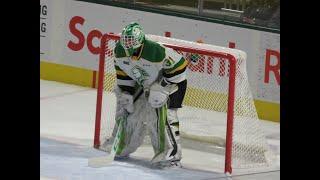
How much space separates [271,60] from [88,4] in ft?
6.63

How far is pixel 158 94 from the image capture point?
5.67m

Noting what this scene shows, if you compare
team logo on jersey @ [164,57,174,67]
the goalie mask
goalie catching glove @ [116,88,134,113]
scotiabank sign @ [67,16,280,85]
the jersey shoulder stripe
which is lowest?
goalie catching glove @ [116,88,134,113]

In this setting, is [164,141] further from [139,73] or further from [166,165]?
[139,73]

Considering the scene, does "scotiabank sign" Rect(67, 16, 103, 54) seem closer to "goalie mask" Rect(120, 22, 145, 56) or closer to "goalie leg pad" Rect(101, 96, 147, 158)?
"goalie leg pad" Rect(101, 96, 147, 158)

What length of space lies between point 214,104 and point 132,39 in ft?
2.67

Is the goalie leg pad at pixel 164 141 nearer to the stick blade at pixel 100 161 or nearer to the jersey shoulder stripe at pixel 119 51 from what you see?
the stick blade at pixel 100 161

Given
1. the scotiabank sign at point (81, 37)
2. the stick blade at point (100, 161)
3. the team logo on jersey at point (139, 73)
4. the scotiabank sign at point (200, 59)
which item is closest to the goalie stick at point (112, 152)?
the stick blade at point (100, 161)

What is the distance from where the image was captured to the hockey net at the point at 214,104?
5.80 meters

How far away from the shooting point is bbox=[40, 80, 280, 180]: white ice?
18.2 feet

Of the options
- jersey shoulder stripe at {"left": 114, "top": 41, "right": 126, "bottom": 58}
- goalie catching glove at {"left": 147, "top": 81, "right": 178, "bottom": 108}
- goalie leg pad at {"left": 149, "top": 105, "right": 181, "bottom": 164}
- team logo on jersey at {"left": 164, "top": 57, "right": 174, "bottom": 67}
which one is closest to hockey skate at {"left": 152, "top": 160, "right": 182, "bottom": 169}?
goalie leg pad at {"left": 149, "top": 105, "right": 181, "bottom": 164}

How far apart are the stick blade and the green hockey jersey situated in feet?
1.79

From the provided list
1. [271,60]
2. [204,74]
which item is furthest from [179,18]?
[204,74]

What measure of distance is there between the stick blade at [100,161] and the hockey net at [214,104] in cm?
46
